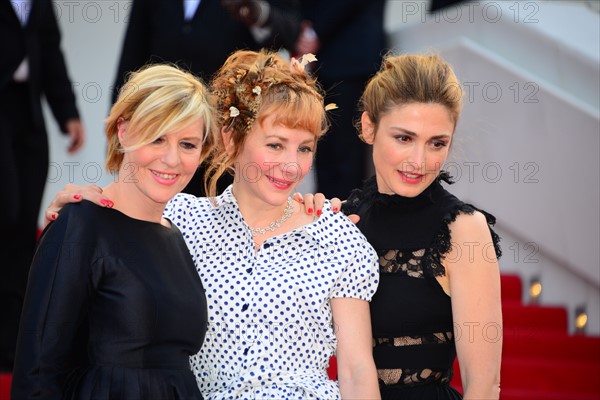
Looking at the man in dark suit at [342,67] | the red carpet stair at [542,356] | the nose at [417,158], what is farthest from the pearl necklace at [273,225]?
the man in dark suit at [342,67]

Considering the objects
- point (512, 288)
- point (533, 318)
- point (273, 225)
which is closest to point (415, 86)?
point (273, 225)

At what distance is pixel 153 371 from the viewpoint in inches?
108

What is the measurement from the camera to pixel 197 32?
4500mm

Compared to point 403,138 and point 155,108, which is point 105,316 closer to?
point 155,108

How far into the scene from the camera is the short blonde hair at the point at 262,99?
303cm

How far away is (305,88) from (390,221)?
1.73ft

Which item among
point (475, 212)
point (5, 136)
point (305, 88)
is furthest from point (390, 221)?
point (5, 136)

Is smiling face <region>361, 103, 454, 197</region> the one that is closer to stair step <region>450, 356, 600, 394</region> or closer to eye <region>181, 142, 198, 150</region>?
eye <region>181, 142, 198, 150</region>

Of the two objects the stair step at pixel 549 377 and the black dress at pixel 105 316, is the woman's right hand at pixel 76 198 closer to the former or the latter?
the black dress at pixel 105 316

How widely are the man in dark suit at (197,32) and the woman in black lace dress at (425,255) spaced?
4.47 feet

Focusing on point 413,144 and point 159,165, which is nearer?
point 159,165

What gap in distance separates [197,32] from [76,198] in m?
1.88

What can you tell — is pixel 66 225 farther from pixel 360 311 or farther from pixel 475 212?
pixel 475 212

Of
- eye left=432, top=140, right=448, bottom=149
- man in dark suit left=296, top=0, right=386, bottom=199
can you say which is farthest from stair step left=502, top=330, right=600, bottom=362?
eye left=432, top=140, right=448, bottom=149
